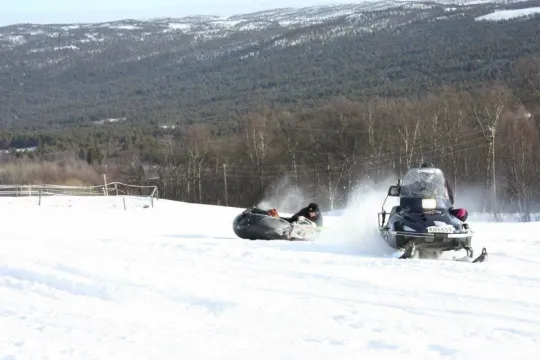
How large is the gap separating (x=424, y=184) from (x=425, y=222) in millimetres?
1364

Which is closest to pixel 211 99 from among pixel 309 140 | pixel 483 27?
pixel 483 27

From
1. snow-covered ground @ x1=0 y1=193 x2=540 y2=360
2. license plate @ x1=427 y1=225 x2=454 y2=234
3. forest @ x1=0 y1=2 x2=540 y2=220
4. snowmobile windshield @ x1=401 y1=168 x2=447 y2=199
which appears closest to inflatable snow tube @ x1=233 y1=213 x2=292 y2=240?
snow-covered ground @ x1=0 y1=193 x2=540 y2=360

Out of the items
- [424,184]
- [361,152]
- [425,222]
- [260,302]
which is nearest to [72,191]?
[361,152]

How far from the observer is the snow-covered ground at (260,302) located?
5.75 metres

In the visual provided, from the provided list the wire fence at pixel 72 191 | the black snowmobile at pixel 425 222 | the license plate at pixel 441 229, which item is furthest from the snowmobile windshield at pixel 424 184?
the wire fence at pixel 72 191

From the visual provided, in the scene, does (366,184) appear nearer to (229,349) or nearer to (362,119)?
(362,119)

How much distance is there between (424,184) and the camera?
1196 centimetres

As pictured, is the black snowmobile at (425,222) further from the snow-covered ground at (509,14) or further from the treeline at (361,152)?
the snow-covered ground at (509,14)

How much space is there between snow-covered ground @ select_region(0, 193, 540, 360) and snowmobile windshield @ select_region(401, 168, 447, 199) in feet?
3.68

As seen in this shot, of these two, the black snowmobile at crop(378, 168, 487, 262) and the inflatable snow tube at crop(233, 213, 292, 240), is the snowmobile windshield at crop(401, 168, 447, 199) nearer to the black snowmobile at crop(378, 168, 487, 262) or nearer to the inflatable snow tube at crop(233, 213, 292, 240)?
the black snowmobile at crop(378, 168, 487, 262)

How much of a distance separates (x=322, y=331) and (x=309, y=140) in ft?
180

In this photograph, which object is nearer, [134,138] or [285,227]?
[285,227]

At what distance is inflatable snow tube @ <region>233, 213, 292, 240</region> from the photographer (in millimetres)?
13602

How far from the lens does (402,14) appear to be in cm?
19138
